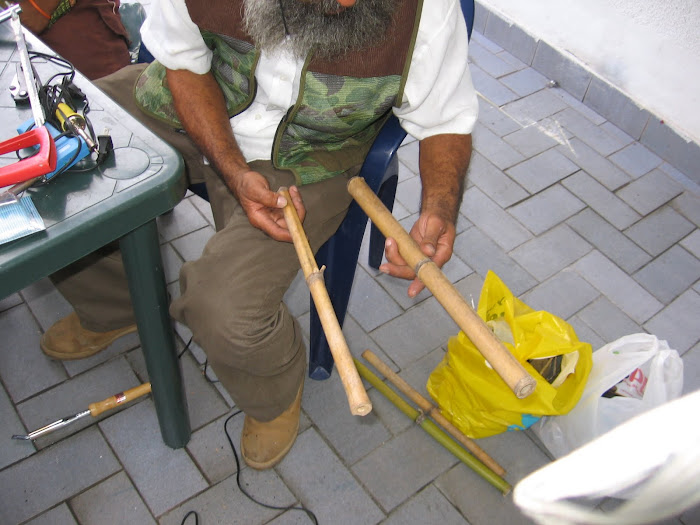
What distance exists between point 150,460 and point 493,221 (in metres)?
1.69

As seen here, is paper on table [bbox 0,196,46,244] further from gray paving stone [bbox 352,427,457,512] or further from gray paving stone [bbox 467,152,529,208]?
gray paving stone [bbox 467,152,529,208]

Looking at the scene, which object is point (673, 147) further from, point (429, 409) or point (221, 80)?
point (221, 80)

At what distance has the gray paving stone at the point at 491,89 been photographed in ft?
11.2

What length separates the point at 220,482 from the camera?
1908mm

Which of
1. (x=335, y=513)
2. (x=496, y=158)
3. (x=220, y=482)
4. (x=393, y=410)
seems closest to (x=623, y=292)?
(x=496, y=158)

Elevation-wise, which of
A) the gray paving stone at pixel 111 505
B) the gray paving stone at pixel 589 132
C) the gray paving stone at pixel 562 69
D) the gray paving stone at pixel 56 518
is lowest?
the gray paving stone at pixel 56 518

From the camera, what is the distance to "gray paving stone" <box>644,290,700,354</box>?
2.41m

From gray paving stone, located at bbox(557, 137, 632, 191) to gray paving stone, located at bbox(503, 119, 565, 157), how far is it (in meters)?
0.07

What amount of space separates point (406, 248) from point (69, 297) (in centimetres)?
123

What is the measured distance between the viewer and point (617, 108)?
3.34 m

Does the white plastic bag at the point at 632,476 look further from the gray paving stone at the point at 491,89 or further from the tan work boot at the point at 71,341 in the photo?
the gray paving stone at the point at 491,89

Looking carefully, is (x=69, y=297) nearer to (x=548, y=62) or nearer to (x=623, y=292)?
(x=623, y=292)

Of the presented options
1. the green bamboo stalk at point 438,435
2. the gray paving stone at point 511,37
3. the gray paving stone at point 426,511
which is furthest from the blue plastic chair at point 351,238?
the gray paving stone at point 511,37

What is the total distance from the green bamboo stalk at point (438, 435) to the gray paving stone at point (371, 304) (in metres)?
0.22
